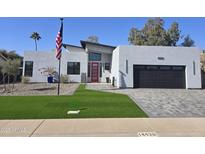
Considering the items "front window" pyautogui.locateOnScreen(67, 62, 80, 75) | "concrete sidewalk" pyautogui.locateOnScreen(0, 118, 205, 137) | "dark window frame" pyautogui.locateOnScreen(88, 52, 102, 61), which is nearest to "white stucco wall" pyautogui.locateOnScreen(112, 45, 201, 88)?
"dark window frame" pyautogui.locateOnScreen(88, 52, 102, 61)

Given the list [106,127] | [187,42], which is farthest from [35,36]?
[106,127]

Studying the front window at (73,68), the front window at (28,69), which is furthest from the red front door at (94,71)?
the front window at (28,69)

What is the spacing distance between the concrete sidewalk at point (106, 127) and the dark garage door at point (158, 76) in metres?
12.4

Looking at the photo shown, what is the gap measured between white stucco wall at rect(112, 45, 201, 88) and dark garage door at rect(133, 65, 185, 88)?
1.54ft

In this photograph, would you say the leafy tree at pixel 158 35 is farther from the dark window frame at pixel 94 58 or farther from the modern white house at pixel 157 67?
the modern white house at pixel 157 67

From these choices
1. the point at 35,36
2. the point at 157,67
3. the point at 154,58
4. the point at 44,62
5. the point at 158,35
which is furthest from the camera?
the point at 35,36

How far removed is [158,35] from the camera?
37188 mm

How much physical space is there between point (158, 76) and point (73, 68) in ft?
34.7

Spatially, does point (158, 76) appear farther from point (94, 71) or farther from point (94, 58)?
point (94, 58)

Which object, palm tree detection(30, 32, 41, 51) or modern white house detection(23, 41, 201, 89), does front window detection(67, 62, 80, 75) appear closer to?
modern white house detection(23, 41, 201, 89)
